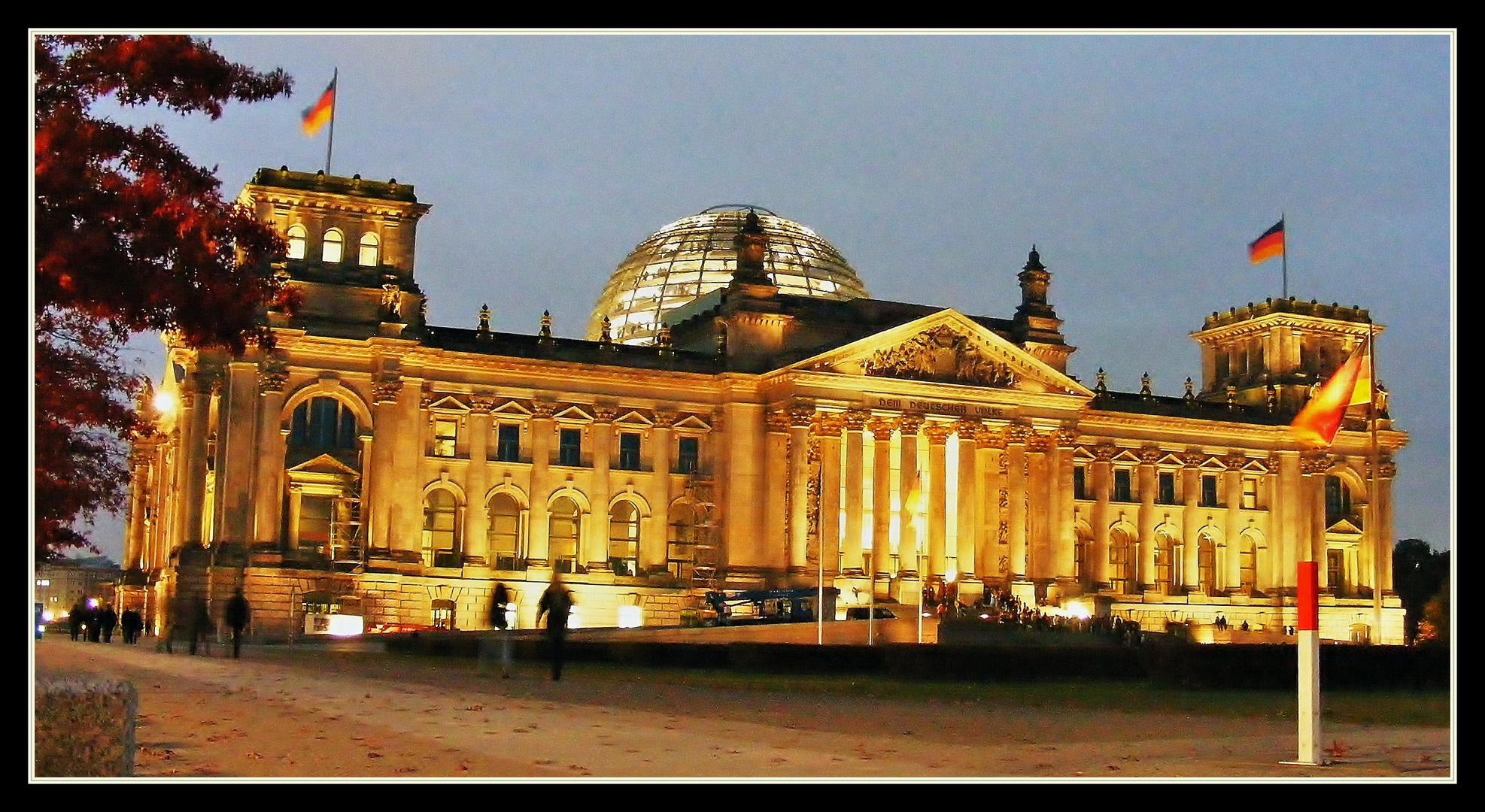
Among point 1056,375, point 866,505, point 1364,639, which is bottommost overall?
point 1364,639

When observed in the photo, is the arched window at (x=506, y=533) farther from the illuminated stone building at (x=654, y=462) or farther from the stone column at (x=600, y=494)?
the stone column at (x=600, y=494)

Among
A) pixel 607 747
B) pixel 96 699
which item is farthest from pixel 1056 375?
pixel 96 699

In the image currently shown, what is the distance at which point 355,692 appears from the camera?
3256 cm

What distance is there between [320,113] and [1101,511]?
46019 millimetres

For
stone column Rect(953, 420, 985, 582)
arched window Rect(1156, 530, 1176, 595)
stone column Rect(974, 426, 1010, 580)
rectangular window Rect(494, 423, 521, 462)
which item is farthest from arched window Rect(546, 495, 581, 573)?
arched window Rect(1156, 530, 1176, 595)

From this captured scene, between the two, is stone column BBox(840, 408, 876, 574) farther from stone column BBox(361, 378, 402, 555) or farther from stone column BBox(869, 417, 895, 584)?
stone column BBox(361, 378, 402, 555)

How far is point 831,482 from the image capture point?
87.1m

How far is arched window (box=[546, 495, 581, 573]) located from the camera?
286 feet

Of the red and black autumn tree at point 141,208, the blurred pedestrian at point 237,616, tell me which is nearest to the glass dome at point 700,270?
the blurred pedestrian at point 237,616

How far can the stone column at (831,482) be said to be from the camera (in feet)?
285

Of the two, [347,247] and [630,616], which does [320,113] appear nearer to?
[347,247]

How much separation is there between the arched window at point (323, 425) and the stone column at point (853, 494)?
75.1 ft
